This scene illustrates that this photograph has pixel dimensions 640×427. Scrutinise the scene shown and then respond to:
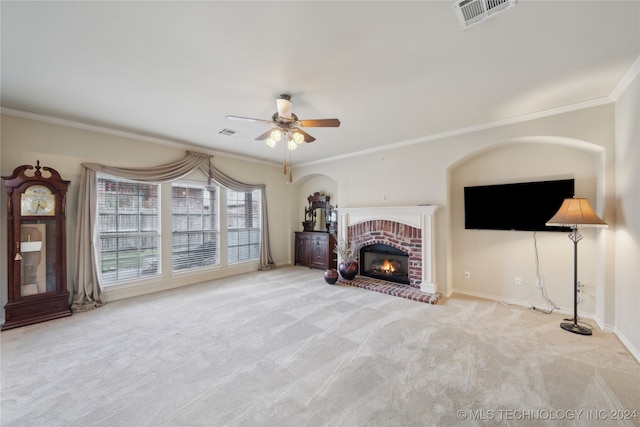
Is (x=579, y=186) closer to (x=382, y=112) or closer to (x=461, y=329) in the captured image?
(x=461, y=329)

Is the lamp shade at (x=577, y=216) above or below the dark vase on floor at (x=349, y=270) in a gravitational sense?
above

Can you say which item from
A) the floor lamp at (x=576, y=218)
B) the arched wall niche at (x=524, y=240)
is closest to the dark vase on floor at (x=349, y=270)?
Answer: the arched wall niche at (x=524, y=240)

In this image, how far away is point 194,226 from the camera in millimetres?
5082

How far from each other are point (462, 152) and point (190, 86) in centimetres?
393

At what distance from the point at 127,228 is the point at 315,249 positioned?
383 cm

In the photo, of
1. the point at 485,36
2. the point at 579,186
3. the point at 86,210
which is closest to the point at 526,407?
the point at 485,36

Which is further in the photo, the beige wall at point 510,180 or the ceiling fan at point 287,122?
the beige wall at point 510,180

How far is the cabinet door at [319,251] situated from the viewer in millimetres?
6016

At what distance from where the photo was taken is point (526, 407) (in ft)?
5.88

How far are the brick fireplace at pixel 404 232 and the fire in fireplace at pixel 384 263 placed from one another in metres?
0.23

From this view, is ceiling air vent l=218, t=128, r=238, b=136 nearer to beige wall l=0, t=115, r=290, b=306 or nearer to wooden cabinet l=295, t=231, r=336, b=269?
beige wall l=0, t=115, r=290, b=306

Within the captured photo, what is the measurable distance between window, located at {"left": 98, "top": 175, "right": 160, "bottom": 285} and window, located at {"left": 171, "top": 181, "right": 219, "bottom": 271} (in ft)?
1.12

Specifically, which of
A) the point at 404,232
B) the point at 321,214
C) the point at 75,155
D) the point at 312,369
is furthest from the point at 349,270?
the point at 75,155

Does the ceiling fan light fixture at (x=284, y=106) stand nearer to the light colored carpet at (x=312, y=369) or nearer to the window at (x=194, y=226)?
the light colored carpet at (x=312, y=369)
